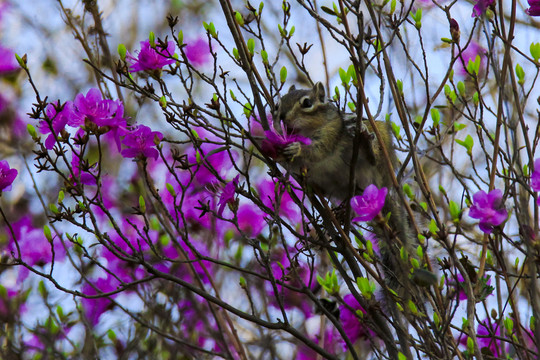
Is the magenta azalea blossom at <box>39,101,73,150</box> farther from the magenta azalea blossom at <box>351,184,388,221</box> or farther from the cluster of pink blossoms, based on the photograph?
the magenta azalea blossom at <box>351,184,388,221</box>

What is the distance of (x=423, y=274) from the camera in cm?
221

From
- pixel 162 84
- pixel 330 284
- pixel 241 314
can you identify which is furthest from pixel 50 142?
pixel 330 284

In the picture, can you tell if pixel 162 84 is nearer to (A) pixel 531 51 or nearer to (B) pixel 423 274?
(B) pixel 423 274

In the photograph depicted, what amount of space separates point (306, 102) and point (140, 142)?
5.13 feet

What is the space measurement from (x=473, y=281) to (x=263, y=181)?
2126mm

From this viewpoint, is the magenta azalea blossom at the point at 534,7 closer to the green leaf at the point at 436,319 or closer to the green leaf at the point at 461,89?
the green leaf at the point at 461,89

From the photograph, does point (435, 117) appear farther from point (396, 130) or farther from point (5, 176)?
point (5, 176)

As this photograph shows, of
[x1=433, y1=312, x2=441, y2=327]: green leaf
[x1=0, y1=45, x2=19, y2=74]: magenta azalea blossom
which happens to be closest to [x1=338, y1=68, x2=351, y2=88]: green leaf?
[x1=433, y1=312, x2=441, y2=327]: green leaf

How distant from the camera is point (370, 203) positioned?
263 cm

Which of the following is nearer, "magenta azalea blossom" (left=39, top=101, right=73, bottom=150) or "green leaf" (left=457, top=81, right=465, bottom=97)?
"magenta azalea blossom" (left=39, top=101, right=73, bottom=150)

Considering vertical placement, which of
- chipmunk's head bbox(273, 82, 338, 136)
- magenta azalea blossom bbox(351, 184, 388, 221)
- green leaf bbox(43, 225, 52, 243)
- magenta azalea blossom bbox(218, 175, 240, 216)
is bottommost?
magenta azalea blossom bbox(351, 184, 388, 221)

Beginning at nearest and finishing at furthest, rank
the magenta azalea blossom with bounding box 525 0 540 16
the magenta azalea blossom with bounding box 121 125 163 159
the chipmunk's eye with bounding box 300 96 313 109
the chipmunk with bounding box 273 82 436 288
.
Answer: the magenta azalea blossom with bounding box 525 0 540 16, the magenta azalea blossom with bounding box 121 125 163 159, the chipmunk with bounding box 273 82 436 288, the chipmunk's eye with bounding box 300 96 313 109

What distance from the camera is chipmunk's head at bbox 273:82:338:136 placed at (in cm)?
416

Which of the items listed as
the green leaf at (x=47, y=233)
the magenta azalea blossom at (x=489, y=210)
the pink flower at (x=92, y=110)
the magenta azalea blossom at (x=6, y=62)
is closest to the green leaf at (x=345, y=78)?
the magenta azalea blossom at (x=489, y=210)
